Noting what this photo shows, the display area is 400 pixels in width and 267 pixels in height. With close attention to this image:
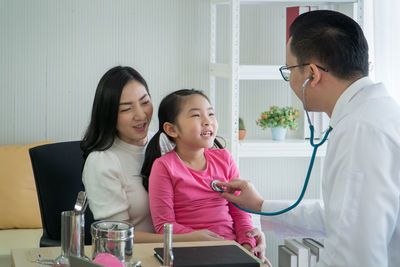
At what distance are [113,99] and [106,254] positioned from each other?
85 centimetres

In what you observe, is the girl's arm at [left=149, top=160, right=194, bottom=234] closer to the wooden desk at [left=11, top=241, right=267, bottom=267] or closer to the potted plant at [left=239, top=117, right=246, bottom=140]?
the wooden desk at [left=11, top=241, right=267, bottom=267]

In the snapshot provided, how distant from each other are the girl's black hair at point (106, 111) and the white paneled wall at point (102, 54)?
1167 mm

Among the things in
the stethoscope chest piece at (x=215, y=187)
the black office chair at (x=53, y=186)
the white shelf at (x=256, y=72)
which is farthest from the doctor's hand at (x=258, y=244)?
the white shelf at (x=256, y=72)

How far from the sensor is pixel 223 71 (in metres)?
2.88

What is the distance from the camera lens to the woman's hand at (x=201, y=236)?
1.69m

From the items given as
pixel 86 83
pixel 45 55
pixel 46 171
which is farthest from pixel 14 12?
pixel 46 171

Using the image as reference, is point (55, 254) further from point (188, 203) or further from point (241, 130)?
point (241, 130)

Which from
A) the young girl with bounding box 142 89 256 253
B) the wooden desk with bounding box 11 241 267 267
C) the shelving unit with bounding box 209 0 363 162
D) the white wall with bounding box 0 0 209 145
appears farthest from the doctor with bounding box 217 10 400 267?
the white wall with bounding box 0 0 209 145

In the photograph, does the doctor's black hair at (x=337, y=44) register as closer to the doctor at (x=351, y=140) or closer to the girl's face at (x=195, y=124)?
the doctor at (x=351, y=140)

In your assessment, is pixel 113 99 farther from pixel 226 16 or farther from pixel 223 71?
pixel 226 16

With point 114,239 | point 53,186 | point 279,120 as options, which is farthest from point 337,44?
point 279,120

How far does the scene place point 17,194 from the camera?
273 centimetres

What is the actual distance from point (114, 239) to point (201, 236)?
0.57m

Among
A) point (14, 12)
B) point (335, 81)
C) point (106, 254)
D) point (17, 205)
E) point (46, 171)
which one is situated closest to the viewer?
point (106, 254)
